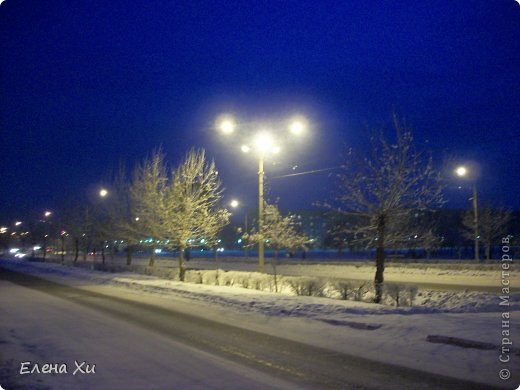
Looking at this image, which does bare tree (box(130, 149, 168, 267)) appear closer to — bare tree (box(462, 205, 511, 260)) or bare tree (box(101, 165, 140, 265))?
bare tree (box(101, 165, 140, 265))

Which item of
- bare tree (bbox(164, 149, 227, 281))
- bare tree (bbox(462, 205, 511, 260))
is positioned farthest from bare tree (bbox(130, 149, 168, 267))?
bare tree (bbox(462, 205, 511, 260))

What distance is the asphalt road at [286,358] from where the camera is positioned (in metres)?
8.51

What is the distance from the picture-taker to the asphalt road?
8508mm

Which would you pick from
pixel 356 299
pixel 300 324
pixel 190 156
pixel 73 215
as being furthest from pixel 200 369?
pixel 73 215

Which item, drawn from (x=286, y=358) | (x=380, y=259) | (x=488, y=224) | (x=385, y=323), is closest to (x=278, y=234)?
(x=380, y=259)

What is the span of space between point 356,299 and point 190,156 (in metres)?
15.0

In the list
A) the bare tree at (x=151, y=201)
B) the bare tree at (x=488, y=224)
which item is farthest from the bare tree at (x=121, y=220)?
the bare tree at (x=488, y=224)

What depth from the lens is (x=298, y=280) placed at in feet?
70.9

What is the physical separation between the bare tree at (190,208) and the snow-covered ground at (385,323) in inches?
285

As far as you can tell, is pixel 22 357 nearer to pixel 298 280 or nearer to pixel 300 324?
pixel 300 324

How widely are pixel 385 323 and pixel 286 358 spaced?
4114mm

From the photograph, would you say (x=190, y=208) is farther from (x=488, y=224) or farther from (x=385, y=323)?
(x=488, y=224)

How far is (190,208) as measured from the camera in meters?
29.8

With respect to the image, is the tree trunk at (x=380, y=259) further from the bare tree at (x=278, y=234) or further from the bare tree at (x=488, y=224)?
the bare tree at (x=488, y=224)
